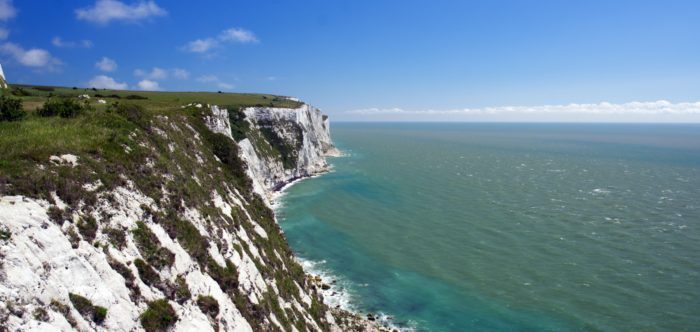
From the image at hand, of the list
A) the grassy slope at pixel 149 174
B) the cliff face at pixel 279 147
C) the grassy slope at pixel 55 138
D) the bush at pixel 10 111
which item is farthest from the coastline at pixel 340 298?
the cliff face at pixel 279 147

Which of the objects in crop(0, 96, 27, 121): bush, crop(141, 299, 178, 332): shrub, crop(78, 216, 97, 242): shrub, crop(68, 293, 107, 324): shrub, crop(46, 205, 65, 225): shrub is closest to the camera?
crop(68, 293, 107, 324): shrub

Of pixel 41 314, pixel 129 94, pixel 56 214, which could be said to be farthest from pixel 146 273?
pixel 129 94

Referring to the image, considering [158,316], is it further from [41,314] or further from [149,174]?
[149,174]

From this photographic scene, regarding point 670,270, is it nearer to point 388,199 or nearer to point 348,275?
point 348,275

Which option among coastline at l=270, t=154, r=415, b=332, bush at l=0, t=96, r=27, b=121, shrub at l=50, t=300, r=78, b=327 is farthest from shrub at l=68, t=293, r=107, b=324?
coastline at l=270, t=154, r=415, b=332

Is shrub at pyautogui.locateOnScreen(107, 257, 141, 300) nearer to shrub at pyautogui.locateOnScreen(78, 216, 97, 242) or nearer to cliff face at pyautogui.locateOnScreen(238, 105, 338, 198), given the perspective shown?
shrub at pyautogui.locateOnScreen(78, 216, 97, 242)
